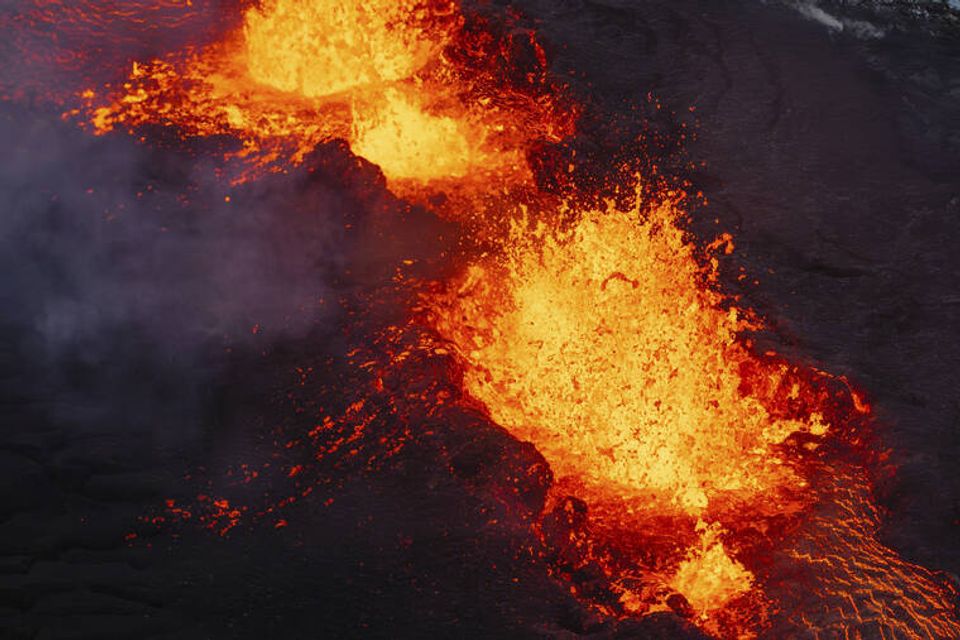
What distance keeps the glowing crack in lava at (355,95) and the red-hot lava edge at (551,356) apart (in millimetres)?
15

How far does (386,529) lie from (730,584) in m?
1.21

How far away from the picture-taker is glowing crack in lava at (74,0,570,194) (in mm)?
3912

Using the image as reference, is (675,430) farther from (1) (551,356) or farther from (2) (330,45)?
(2) (330,45)

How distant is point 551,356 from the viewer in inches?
133

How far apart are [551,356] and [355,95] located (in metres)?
→ 1.84

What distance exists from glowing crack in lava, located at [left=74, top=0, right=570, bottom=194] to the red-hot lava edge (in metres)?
0.01

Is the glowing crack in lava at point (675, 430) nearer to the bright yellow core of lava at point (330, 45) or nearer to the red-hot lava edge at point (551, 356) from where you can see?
the red-hot lava edge at point (551, 356)

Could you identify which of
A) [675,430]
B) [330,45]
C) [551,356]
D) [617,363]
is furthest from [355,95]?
[675,430]

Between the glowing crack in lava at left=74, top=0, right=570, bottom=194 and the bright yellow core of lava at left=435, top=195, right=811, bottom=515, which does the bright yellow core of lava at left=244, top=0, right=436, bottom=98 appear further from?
the bright yellow core of lava at left=435, top=195, right=811, bottom=515

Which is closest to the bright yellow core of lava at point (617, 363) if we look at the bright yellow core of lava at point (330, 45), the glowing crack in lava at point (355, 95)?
the glowing crack in lava at point (355, 95)

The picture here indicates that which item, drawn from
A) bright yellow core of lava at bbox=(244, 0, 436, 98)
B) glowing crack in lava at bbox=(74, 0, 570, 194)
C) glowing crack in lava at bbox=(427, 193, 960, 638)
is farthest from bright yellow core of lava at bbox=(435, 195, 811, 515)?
bright yellow core of lava at bbox=(244, 0, 436, 98)

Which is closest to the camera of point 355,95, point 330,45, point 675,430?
point 675,430

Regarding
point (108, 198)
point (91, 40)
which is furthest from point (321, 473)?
point (91, 40)

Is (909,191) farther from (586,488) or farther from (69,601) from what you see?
(69,601)
